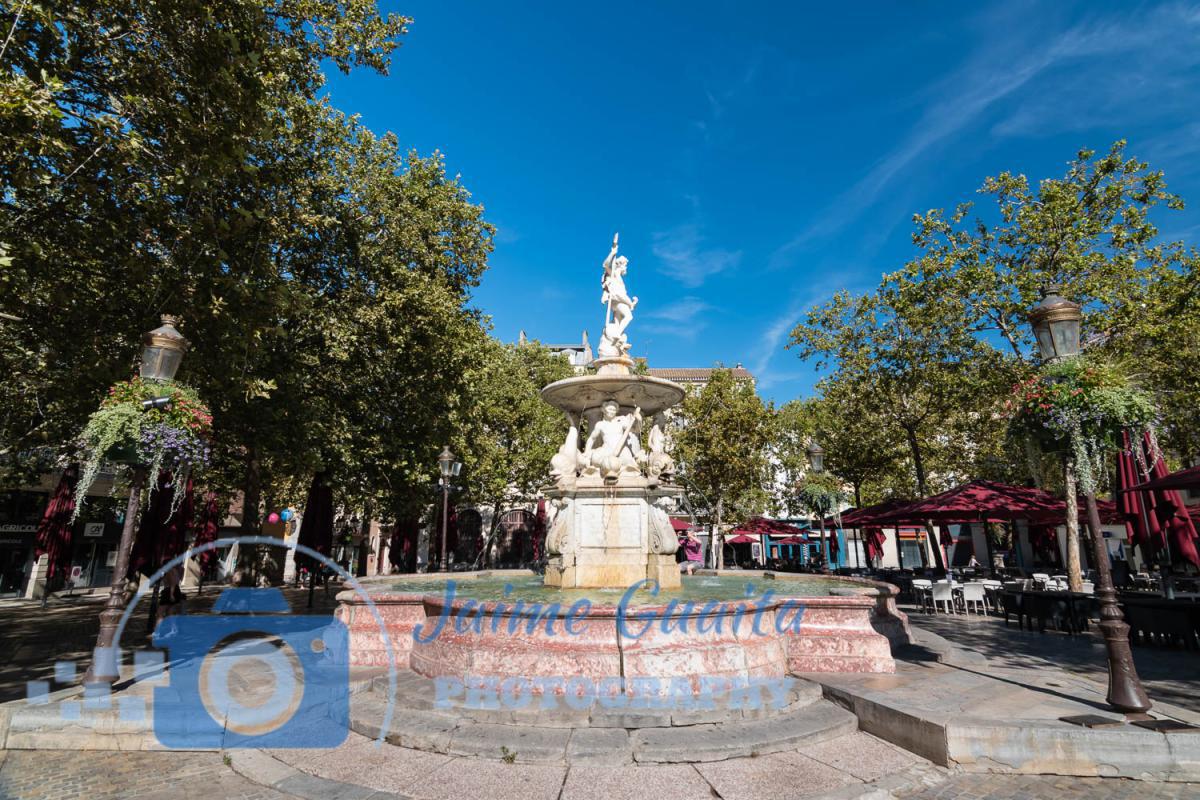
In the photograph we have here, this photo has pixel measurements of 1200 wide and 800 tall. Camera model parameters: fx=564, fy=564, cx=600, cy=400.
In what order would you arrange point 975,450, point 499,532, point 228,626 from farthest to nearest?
point 499,532, point 975,450, point 228,626

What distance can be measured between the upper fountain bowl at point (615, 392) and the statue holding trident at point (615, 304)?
41.9 inches

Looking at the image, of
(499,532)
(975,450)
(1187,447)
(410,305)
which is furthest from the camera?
(499,532)

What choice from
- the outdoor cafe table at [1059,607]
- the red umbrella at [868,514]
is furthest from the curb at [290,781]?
the red umbrella at [868,514]

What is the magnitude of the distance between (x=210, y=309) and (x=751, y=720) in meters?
9.50

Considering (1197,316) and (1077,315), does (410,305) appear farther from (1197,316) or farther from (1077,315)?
(1197,316)

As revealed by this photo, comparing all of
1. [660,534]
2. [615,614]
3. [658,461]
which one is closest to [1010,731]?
[615,614]

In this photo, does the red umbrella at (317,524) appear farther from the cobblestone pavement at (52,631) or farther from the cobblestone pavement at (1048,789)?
the cobblestone pavement at (1048,789)

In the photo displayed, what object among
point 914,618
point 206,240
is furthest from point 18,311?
point 914,618

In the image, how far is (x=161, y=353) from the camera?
23.3 feet

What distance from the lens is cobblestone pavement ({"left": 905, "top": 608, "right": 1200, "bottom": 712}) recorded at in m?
6.69

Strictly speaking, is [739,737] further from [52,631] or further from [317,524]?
[52,631]

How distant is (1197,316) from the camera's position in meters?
16.8

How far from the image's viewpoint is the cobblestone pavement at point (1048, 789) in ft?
13.2

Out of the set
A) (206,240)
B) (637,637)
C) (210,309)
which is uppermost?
(206,240)
